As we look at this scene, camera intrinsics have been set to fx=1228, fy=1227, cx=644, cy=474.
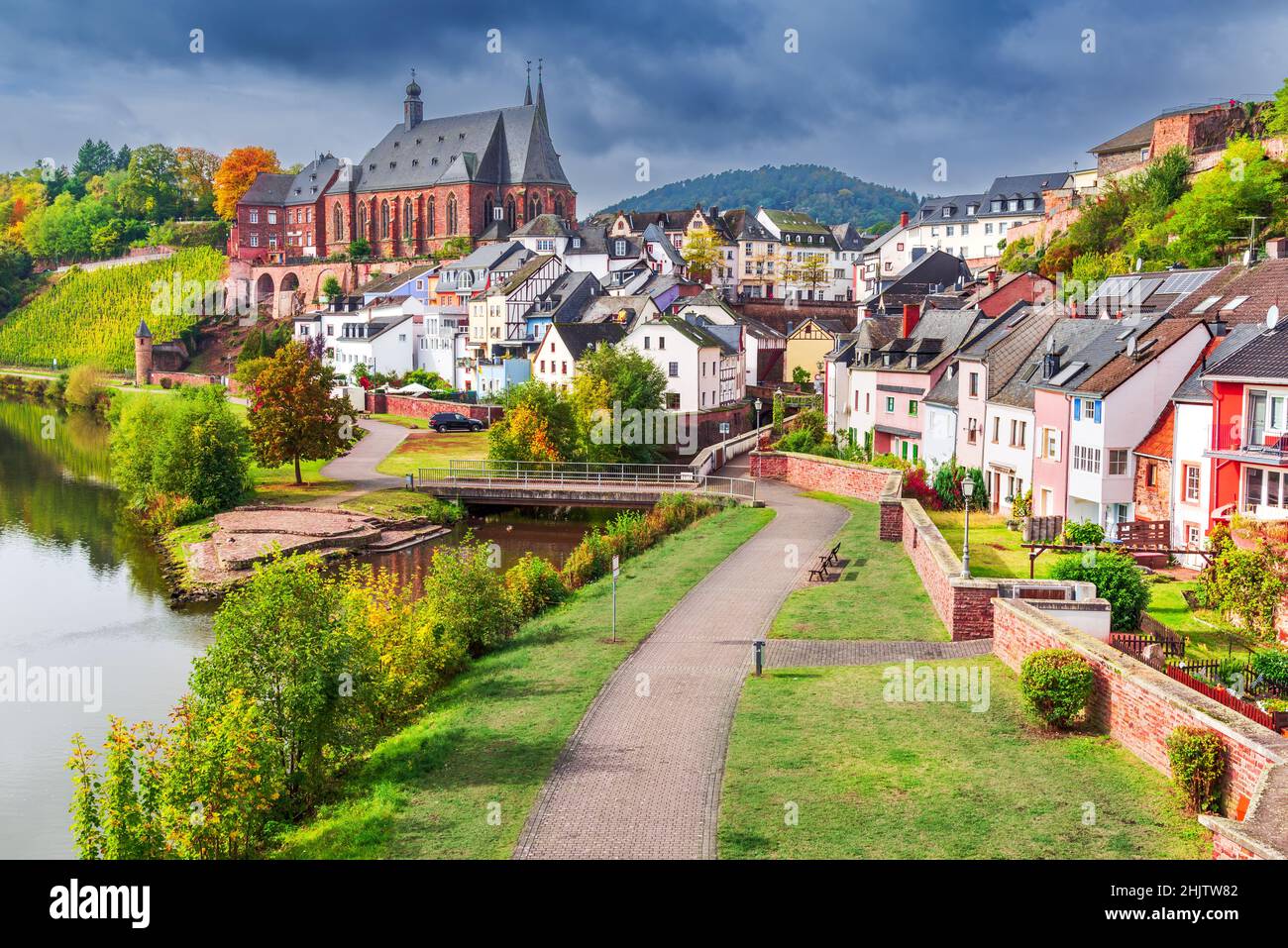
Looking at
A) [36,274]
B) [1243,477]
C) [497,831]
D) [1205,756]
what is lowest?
[497,831]

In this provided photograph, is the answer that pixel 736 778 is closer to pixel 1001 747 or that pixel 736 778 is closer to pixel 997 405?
pixel 1001 747

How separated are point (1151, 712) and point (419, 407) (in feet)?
212

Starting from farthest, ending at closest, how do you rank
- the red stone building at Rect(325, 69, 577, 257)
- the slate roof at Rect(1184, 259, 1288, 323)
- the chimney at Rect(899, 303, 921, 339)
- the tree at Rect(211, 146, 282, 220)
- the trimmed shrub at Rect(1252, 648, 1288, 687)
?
the tree at Rect(211, 146, 282, 220)
the red stone building at Rect(325, 69, 577, 257)
the chimney at Rect(899, 303, 921, 339)
the slate roof at Rect(1184, 259, 1288, 323)
the trimmed shrub at Rect(1252, 648, 1288, 687)

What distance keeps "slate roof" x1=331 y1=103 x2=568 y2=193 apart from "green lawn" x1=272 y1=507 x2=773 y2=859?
9887cm

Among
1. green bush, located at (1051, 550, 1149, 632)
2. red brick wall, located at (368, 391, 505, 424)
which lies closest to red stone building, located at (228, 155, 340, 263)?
red brick wall, located at (368, 391, 505, 424)

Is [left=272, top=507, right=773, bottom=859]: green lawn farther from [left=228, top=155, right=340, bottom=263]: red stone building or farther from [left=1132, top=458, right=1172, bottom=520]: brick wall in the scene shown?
[left=228, top=155, right=340, bottom=263]: red stone building

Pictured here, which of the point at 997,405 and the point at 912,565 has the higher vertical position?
the point at 997,405

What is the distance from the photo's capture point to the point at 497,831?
15328mm

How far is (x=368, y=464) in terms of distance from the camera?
2334 inches

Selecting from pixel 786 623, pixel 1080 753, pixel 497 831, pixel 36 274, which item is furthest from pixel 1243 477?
pixel 36 274

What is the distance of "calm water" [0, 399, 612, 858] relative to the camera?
854 inches

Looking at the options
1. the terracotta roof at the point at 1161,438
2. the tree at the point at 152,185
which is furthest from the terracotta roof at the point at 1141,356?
the tree at the point at 152,185
